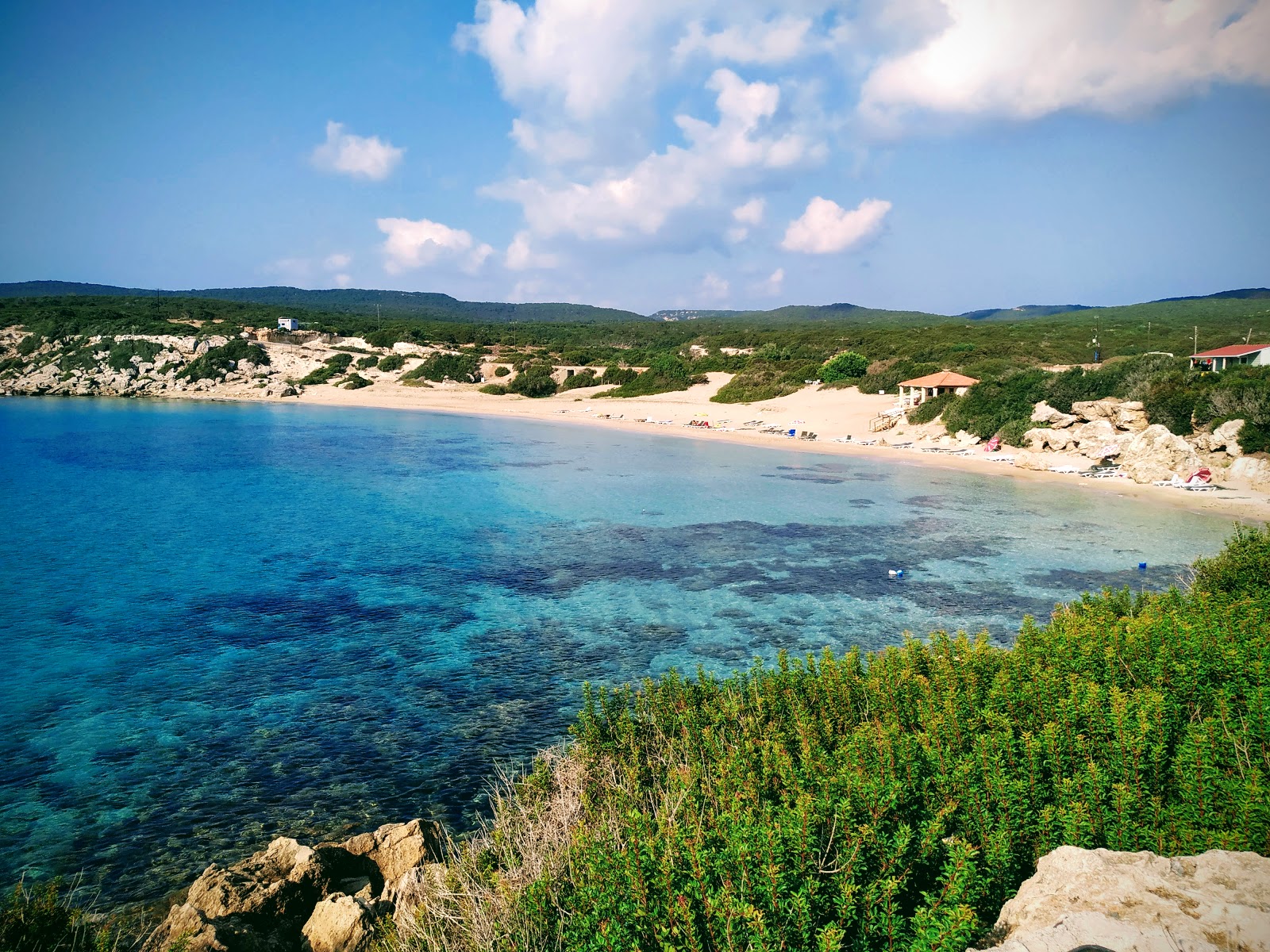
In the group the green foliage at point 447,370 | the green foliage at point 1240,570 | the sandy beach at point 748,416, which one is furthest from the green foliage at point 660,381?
the green foliage at point 1240,570

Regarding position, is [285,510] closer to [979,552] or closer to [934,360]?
[979,552]

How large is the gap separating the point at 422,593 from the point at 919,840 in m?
13.0

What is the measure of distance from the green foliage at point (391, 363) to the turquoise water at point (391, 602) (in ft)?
128

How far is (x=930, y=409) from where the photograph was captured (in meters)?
41.1

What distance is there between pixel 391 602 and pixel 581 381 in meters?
51.4

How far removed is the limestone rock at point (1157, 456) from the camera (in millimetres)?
27781

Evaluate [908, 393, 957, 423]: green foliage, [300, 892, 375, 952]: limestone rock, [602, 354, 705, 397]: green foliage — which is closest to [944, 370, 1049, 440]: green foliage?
[908, 393, 957, 423]: green foliage

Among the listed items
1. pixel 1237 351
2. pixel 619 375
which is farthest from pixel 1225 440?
pixel 619 375

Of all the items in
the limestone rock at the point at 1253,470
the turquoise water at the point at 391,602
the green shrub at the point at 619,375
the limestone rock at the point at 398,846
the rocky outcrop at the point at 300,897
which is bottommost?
the turquoise water at the point at 391,602

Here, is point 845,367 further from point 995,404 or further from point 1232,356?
point 1232,356

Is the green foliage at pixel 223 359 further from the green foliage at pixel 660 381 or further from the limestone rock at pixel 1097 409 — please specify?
the limestone rock at pixel 1097 409

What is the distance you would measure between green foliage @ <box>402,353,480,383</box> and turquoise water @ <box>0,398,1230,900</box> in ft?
116

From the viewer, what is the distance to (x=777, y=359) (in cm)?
6394

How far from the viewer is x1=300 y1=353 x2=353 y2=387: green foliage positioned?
6900 centimetres
